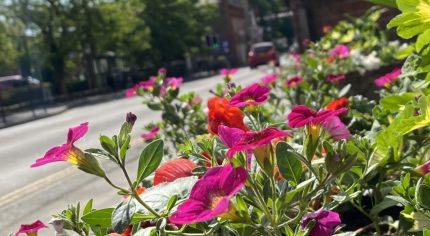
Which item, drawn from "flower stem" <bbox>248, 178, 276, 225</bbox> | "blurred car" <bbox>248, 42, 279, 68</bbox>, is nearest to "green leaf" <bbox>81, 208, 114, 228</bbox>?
"flower stem" <bbox>248, 178, 276, 225</bbox>

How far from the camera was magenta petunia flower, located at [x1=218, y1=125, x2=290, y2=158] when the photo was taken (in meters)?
0.91

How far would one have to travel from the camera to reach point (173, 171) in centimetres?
128

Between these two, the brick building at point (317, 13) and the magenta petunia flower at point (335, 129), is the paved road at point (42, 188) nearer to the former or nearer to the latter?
the magenta petunia flower at point (335, 129)

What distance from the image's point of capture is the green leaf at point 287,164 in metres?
1.06

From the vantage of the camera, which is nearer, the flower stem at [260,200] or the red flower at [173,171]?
the flower stem at [260,200]

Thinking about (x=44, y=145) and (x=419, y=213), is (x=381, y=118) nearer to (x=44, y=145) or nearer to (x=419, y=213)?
(x=419, y=213)

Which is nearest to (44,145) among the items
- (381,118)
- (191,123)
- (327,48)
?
(327,48)

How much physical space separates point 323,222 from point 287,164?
0.12 meters

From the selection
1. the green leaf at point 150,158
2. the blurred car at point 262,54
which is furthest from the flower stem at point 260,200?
the blurred car at point 262,54

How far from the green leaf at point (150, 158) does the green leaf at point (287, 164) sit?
0.72ft

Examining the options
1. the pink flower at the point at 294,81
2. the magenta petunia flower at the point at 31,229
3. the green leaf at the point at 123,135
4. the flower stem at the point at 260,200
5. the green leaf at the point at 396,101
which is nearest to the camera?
the flower stem at the point at 260,200

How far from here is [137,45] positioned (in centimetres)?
3569

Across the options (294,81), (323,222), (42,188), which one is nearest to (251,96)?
(323,222)

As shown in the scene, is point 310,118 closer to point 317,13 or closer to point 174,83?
point 174,83
